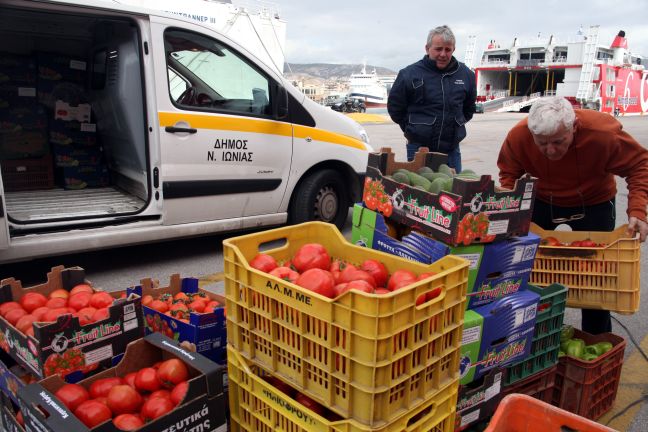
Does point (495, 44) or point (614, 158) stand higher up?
point (495, 44)

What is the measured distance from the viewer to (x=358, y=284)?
6.35 feet

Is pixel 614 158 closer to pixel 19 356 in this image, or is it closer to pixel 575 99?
pixel 19 356

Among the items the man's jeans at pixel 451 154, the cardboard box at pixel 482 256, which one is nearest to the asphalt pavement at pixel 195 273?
the cardboard box at pixel 482 256

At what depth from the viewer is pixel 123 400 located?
2.03m

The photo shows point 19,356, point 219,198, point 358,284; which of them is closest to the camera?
point 358,284

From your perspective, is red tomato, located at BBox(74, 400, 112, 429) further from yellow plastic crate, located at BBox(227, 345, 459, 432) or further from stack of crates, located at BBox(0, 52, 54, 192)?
stack of crates, located at BBox(0, 52, 54, 192)

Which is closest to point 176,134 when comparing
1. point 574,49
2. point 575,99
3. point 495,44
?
point 575,99

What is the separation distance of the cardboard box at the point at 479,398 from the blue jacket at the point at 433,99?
120 inches

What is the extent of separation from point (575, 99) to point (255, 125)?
168ft

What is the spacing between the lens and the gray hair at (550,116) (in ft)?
9.36

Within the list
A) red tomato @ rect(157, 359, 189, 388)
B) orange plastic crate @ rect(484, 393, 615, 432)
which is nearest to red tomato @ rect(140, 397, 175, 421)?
red tomato @ rect(157, 359, 189, 388)

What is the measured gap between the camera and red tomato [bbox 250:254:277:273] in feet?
7.00

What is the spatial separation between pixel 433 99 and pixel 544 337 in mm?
2930

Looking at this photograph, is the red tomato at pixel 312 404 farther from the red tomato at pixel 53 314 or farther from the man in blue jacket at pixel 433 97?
the man in blue jacket at pixel 433 97
